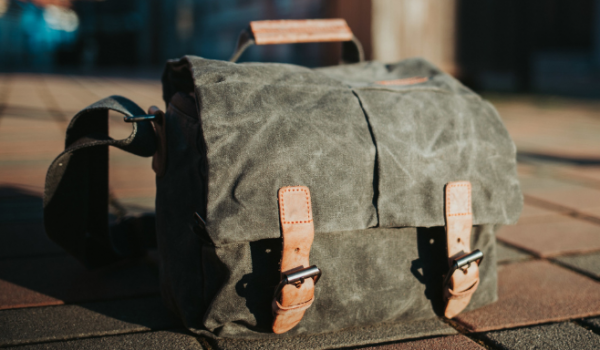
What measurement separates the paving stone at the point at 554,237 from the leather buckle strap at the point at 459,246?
67 cm

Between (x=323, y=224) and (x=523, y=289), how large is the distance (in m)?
0.71

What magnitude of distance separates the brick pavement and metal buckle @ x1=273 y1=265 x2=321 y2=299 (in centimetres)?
22

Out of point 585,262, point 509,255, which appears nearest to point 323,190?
point 509,255

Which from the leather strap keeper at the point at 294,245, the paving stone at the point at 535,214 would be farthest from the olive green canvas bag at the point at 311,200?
the paving stone at the point at 535,214

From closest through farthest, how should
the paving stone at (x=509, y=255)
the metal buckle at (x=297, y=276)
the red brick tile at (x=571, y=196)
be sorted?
the metal buckle at (x=297, y=276) < the paving stone at (x=509, y=255) < the red brick tile at (x=571, y=196)

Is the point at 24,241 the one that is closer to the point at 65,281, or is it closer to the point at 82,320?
the point at 65,281

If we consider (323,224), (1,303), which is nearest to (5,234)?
(1,303)

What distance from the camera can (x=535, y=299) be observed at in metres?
1.37

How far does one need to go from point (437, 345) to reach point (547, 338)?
0.81ft

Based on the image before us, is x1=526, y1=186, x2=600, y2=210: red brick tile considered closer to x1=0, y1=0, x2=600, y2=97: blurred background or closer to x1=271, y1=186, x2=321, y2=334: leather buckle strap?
x1=271, y1=186, x2=321, y2=334: leather buckle strap

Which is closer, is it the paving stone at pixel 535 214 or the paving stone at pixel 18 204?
Result: the paving stone at pixel 18 204

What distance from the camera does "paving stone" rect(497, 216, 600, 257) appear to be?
5.85 feet

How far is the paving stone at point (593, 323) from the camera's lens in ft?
3.90

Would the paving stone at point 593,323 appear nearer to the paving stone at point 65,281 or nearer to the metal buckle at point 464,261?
the metal buckle at point 464,261
